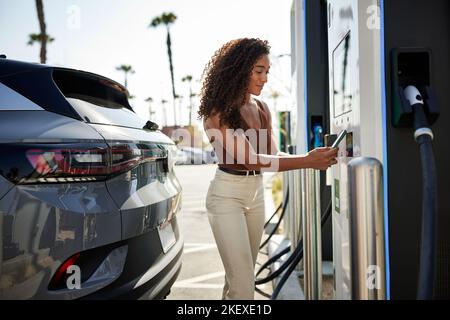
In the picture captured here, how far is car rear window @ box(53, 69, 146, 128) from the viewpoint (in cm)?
204

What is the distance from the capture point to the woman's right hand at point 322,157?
175cm

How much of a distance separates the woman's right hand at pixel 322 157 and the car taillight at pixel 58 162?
37.5 inches

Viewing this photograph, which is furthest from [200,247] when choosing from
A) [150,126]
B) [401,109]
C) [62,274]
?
[401,109]

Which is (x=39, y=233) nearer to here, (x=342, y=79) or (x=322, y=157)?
(x=322, y=157)

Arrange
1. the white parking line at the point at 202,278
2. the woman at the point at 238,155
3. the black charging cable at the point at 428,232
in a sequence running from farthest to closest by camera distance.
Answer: the white parking line at the point at 202,278 < the woman at the point at 238,155 < the black charging cable at the point at 428,232

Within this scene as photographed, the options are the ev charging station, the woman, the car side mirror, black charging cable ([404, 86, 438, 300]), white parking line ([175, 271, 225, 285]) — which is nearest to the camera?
black charging cable ([404, 86, 438, 300])

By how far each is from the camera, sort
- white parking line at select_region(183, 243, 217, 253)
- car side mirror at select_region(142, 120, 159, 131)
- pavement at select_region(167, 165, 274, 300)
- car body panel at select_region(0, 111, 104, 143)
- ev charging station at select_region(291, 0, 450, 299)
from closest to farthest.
Answer: ev charging station at select_region(291, 0, 450, 299) → car body panel at select_region(0, 111, 104, 143) → car side mirror at select_region(142, 120, 159, 131) → pavement at select_region(167, 165, 274, 300) → white parking line at select_region(183, 243, 217, 253)

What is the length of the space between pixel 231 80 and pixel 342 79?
0.60 metres

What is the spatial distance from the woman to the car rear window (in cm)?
56

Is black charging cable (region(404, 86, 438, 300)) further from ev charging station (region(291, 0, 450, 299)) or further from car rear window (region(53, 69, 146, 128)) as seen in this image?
car rear window (region(53, 69, 146, 128))

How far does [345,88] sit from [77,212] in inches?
55.9

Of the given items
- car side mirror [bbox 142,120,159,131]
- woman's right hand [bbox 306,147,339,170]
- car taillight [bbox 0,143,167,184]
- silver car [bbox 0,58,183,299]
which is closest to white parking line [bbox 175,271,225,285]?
silver car [bbox 0,58,183,299]

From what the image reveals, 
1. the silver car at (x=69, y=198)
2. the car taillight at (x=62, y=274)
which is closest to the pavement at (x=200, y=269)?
the silver car at (x=69, y=198)
